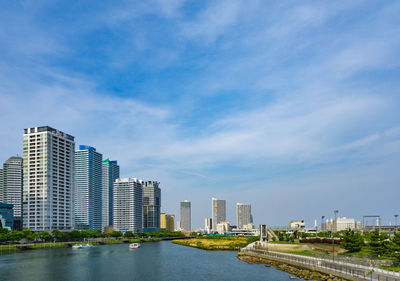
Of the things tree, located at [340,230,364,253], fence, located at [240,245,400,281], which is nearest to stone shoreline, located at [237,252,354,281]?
fence, located at [240,245,400,281]

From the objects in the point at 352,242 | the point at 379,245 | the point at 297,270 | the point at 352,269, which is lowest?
the point at 297,270

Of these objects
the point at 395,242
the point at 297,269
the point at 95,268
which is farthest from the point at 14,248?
the point at 395,242

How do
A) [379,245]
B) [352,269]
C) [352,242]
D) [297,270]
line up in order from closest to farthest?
[352,269] → [379,245] → [297,270] → [352,242]

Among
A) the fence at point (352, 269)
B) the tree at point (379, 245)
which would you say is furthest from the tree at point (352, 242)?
the fence at point (352, 269)

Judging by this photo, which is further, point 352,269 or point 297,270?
point 297,270

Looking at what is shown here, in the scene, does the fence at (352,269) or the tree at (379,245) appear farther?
the tree at (379,245)

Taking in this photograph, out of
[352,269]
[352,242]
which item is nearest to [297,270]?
[352,242]

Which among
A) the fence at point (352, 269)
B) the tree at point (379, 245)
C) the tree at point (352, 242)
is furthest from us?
the tree at point (352, 242)

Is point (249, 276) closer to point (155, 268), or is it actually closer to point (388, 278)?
point (155, 268)

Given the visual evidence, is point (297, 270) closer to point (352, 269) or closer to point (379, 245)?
point (379, 245)

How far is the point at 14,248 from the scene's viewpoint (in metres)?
192

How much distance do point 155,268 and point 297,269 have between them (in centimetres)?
3992

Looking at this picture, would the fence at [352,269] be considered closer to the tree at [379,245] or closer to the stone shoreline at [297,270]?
the stone shoreline at [297,270]

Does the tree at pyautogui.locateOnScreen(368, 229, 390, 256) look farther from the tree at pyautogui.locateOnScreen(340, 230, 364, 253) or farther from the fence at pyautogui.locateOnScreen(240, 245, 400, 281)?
the tree at pyautogui.locateOnScreen(340, 230, 364, 253)
